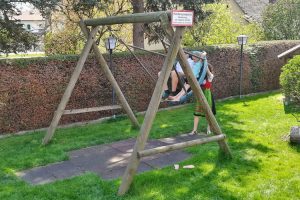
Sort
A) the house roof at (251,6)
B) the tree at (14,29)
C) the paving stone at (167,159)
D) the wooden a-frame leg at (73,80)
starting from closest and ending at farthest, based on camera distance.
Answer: the paving stone at (167,159), the wooden a-frame leg at (73,80), the tree at (14,29), the house roof at (251,6)

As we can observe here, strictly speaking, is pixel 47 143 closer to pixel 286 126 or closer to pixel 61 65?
pixel 61 65

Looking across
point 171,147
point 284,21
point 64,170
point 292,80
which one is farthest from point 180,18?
point 284,21

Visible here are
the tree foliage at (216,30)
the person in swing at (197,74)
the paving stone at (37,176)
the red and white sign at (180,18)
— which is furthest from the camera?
the tree foliage at (216,30)

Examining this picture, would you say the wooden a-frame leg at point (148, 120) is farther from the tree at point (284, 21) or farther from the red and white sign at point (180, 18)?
the tree at point (284, 21)

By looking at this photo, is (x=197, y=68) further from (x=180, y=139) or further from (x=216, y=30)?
(x=216, y=30)

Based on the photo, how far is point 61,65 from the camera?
9.05 m

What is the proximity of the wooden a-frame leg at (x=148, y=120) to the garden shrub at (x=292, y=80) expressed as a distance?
3.20 meters

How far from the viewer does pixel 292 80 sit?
7199mm

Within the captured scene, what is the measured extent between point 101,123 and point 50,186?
4568 mm

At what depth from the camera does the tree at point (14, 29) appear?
9320 millimetres

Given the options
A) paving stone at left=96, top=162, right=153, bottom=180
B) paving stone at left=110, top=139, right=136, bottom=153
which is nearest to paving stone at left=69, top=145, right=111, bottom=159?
paving stone at left=110, top=139, right=136, bottom=153

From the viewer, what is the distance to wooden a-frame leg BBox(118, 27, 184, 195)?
4898 millimetres

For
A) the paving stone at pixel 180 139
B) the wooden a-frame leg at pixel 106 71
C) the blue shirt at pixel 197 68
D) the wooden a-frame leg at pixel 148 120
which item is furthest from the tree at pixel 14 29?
the wooden a-frame leg at pixel 148 120

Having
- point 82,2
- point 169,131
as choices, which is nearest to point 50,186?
point 169,131
